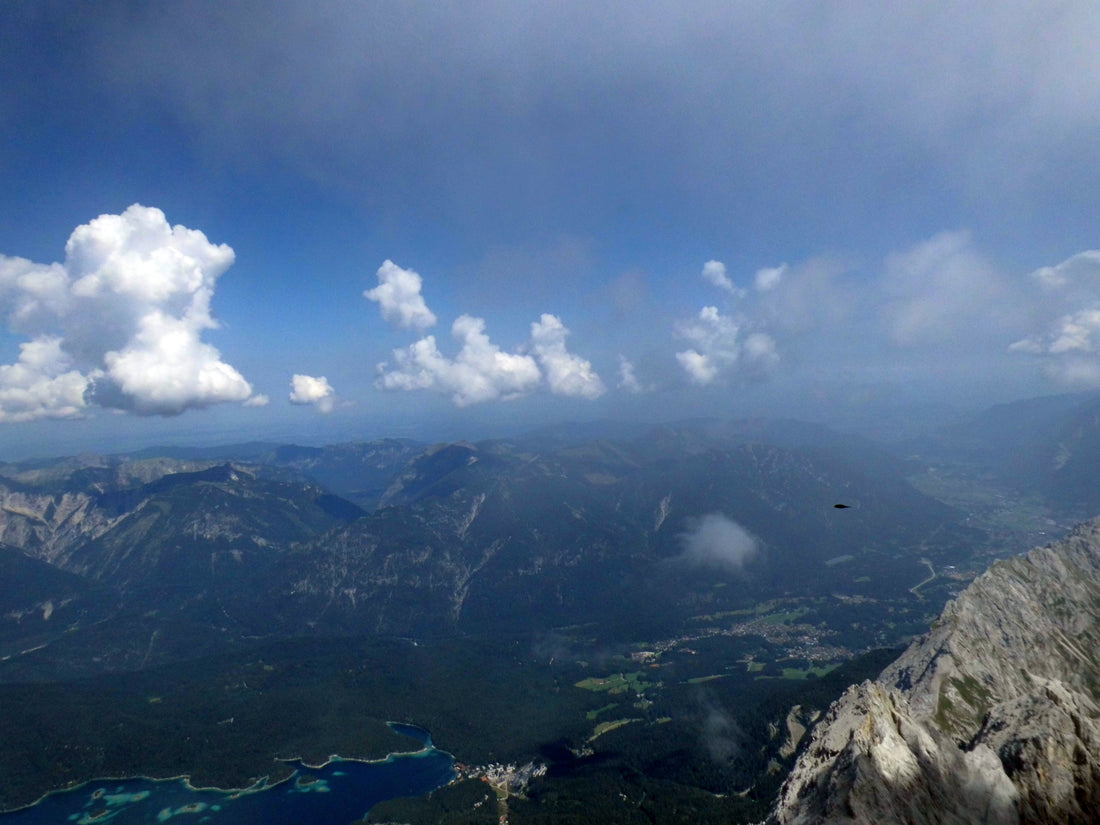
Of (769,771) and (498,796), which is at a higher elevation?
(769,771)

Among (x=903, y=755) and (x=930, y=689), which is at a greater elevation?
(x=903, y=755)

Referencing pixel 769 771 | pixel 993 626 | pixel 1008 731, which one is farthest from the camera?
pixel 769 771

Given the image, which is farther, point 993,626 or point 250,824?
point 250,824

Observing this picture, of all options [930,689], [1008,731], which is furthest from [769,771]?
[1008,731]

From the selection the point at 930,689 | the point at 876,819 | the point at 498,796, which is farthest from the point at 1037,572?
the point at 498,796

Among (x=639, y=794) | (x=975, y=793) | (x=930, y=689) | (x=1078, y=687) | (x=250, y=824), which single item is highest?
(x=975, y=793)

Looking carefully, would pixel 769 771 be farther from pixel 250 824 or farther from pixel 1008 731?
pixel 250 824

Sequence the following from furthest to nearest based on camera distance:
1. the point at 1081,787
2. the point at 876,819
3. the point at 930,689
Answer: the point at 930,689
the point at 1081,787
the point at 876,819

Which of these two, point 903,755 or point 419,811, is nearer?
point 903,755

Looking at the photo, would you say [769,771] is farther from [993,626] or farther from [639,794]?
[993,626]
